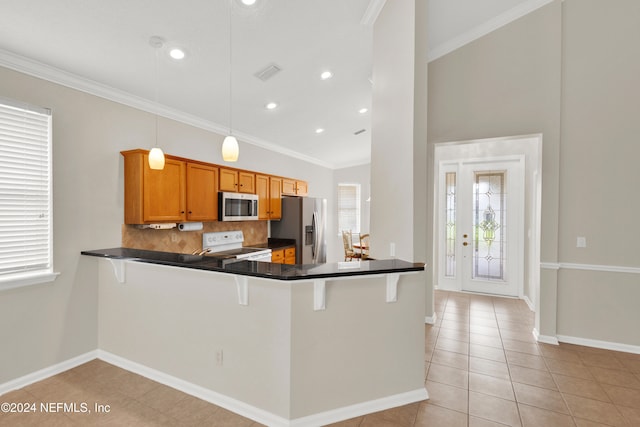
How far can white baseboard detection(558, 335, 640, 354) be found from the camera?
313cm

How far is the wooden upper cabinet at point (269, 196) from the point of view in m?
5.00

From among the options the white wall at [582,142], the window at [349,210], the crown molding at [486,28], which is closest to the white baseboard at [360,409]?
the white wall at [582,142]

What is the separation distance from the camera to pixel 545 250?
342 cm

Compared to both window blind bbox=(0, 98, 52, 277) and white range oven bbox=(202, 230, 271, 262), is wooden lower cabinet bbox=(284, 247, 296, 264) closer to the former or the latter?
white range oven bbox=(202, 230, 271, 262)

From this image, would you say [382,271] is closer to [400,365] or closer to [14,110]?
[400,365]

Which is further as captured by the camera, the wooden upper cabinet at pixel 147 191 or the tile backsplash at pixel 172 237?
the tile backsplash at pixel 172 237

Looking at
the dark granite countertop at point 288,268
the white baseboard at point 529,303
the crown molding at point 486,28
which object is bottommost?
the white baseboard at point 529,303

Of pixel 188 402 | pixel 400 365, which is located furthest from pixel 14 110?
pixel 400 365

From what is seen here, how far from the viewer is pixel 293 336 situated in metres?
1.92

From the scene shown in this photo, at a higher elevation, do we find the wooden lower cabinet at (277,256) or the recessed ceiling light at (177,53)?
the recessed ceiling light at (177,53)

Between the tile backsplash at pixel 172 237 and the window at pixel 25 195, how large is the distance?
2.38ft

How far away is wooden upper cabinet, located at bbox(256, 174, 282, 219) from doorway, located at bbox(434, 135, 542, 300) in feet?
9.09

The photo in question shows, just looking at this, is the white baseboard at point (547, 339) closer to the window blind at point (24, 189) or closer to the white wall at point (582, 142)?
the white wall at point (582, 142)

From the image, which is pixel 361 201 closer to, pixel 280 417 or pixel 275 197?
pixel 275 197
